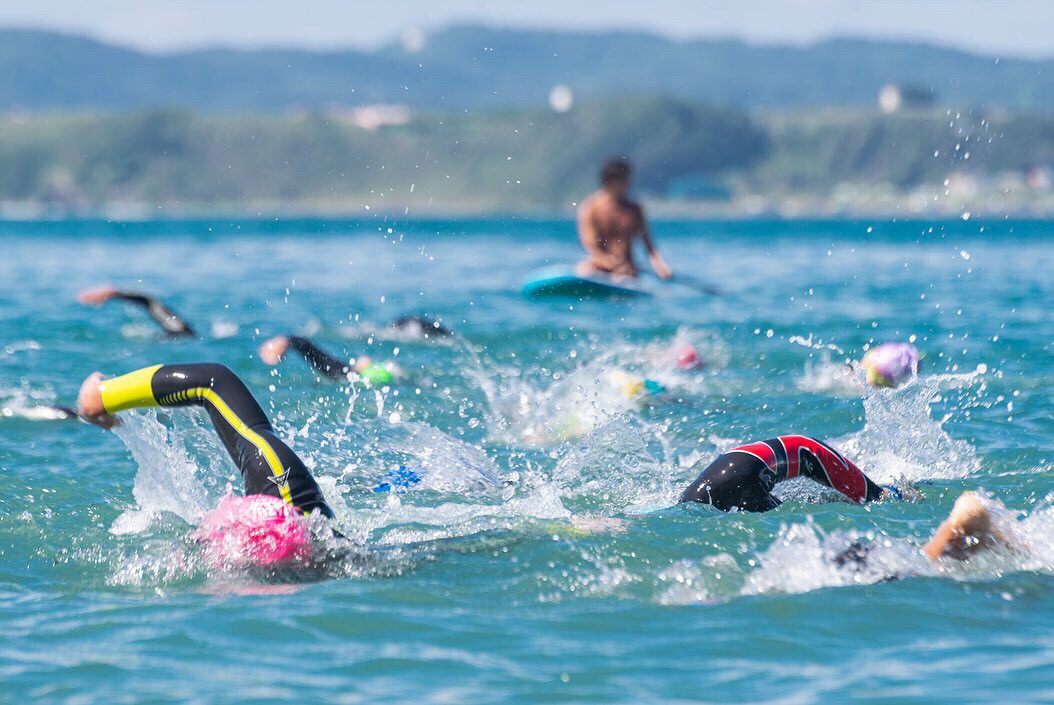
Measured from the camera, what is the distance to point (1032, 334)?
18016mm

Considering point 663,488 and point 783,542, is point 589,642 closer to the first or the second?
point 783,542

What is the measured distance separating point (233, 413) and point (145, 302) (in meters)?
7.58

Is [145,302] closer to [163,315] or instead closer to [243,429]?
[163,315]

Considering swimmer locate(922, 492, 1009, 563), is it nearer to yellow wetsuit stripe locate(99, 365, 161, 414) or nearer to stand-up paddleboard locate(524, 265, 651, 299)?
yellow wetsuit stripe locate(99, 365, 161, 414)

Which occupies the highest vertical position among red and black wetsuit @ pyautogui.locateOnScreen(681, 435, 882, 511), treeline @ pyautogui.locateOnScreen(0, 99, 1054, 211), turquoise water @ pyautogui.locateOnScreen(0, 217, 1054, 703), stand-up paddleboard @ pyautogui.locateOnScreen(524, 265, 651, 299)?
treeline @ pyautogui.locateOnScreen(0, 99, 1054, 211)

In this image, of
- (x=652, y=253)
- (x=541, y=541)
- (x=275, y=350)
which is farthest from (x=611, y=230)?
(x=541, y=541)

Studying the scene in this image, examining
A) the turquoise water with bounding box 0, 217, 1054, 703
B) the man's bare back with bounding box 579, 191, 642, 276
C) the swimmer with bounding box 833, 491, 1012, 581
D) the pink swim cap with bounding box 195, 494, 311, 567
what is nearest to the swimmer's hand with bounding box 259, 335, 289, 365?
the turquoise water with bounding box 0, 217, 1054, 703

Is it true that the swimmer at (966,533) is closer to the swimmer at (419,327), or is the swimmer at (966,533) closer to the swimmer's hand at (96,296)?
the swimmer's hand at (96,296)

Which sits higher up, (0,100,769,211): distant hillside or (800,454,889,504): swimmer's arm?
(0,100,769,211): distant hillside

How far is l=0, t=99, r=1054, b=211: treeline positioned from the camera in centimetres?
18288

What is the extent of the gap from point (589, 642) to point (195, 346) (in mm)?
12865

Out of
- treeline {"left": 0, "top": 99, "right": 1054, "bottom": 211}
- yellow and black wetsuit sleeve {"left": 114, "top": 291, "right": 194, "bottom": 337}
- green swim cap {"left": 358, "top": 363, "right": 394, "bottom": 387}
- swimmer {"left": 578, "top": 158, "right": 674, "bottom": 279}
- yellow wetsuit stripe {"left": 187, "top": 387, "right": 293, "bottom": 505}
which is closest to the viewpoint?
yellow wetsuit stripe {"left": 187, "top": 387, "right": 293, "bottom": 505}

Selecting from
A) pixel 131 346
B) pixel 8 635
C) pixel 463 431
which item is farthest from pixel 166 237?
pixel 8 635

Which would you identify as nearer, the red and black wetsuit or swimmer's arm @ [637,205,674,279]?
the red and black wetsuit
